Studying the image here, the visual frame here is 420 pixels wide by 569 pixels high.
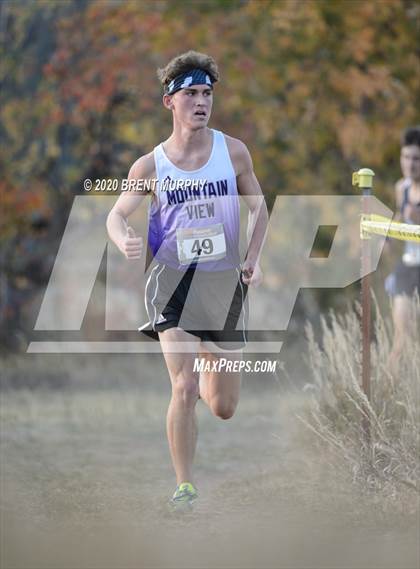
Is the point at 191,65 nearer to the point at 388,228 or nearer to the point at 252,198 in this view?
the point at 252,198

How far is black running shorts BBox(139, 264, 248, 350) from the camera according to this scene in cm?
591

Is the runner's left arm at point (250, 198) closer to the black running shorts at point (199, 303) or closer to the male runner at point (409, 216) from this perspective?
the black running shorts at point (199, 303)

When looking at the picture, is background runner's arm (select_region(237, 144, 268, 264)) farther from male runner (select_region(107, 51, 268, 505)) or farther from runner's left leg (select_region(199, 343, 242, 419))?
runner's left leg (select_region(199, 343, 242, 419))

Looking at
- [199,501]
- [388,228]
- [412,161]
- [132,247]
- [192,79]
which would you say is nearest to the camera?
[132,247]

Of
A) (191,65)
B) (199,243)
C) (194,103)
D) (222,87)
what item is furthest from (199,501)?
Result: (222,87)

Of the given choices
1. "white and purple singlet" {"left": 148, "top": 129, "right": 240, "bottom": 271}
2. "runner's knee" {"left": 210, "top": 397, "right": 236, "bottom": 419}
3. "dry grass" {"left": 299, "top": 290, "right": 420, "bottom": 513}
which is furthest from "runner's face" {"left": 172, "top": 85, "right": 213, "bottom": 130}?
"dry grass" {"left": 299, "top": 290, "right": 420, "bottom": 513}

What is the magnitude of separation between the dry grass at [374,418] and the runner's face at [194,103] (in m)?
1.61

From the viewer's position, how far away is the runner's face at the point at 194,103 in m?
5.66

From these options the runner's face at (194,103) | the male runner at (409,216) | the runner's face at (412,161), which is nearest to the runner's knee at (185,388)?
the runner's face at (194,103)

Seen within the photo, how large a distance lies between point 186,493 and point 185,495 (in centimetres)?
1

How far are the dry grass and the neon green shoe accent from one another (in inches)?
37.4

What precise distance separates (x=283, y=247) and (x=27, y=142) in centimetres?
273

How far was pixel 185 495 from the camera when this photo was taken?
5.79 meters

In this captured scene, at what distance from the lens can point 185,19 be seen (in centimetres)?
1175
